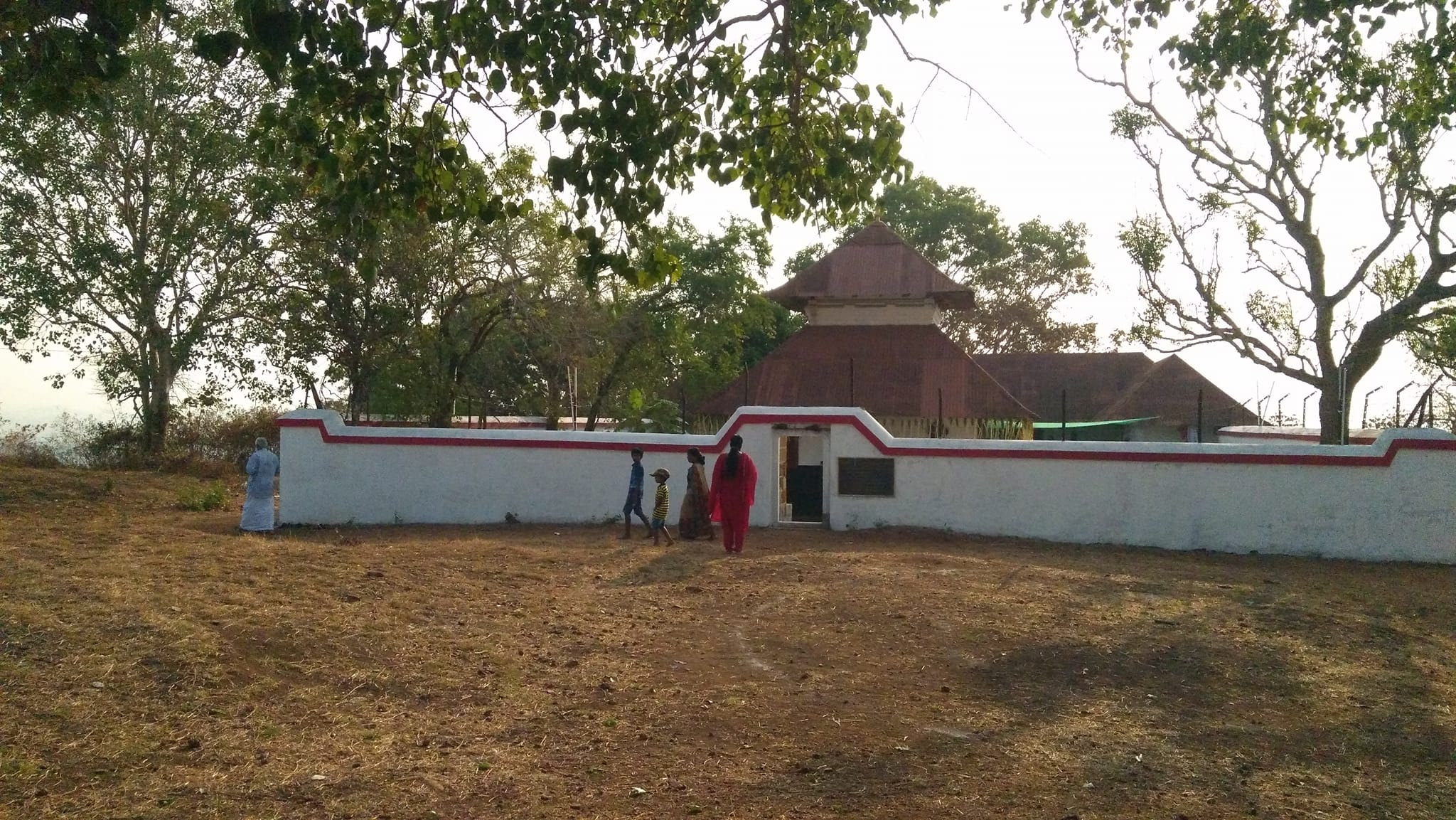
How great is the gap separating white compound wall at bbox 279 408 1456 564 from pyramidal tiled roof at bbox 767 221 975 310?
8.74 m

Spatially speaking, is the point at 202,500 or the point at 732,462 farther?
the point at 202,500

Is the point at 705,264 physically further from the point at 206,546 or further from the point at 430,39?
the point at 430,39

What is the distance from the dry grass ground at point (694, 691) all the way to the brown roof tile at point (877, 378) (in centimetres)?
1088

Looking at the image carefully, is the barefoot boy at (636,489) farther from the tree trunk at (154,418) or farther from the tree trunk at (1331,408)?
the tree trunk at (154,418)

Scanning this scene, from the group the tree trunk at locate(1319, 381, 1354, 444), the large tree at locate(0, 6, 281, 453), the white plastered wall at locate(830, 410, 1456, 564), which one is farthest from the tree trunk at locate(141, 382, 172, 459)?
the tree trunk at locate(1319, 381, 1354, 444)

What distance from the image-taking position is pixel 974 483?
56.5 feet

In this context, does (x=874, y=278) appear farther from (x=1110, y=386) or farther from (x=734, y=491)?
(x=1110, y=386)

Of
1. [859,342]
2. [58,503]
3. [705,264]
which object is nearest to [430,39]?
[58,503]

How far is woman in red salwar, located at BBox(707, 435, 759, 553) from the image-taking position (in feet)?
46.9

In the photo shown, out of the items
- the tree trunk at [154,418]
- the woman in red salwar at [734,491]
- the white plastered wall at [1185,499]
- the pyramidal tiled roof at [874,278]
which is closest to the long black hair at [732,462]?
the woman in red salwar at [734,491]

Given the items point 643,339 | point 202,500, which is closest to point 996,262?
point 643,339

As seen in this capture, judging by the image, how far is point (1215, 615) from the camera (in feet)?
35.0

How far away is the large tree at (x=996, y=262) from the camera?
5128cm

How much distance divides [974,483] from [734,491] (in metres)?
4.51
